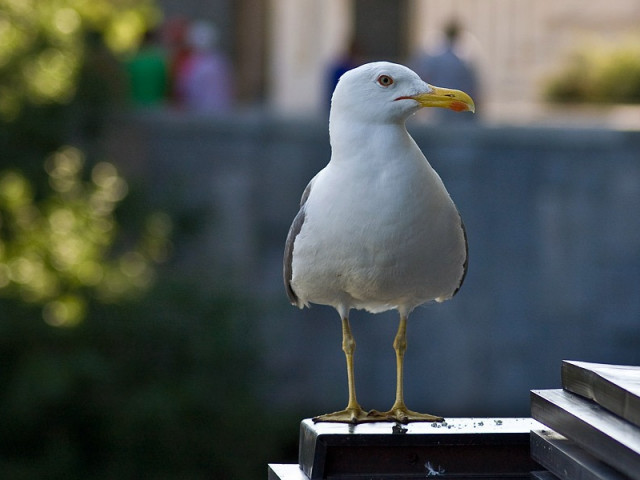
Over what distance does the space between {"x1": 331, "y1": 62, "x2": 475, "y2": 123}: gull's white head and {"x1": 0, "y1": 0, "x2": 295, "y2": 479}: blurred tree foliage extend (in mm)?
7406

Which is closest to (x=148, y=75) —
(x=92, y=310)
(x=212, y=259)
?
(x=212, y=259)

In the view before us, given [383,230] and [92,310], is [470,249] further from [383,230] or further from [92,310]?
[383,230]

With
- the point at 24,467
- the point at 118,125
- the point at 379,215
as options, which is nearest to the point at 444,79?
the point at 118,125

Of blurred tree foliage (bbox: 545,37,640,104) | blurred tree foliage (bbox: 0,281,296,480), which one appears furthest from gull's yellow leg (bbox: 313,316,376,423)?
blurred tree foliage (bbox: 545,37,640,104)

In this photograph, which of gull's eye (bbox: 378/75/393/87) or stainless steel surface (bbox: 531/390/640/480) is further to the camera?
gull's eye (bbox: 378/75/393/87)

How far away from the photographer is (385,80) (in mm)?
2930

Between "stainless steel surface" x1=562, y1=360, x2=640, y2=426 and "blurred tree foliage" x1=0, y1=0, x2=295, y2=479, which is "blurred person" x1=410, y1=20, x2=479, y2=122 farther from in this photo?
"stainless steel surface" x1=562, y1=360, x2=640, y2=426

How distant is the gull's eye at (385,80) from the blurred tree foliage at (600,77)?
43.9 feet

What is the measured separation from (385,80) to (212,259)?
9465 mm

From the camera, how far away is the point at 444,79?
38.1 feet

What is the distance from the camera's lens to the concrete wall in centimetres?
1208

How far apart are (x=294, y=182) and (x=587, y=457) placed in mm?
9978

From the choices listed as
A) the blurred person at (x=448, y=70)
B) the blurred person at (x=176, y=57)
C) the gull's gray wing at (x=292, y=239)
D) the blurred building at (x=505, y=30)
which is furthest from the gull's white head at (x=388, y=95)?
the blurred building at (x=505, y=30)

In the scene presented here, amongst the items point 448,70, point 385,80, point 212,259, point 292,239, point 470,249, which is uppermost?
point 448,70
